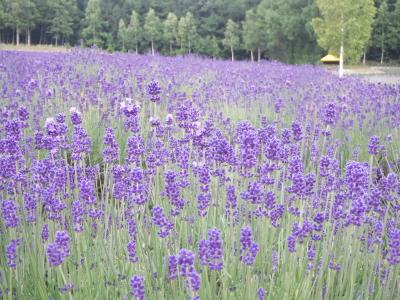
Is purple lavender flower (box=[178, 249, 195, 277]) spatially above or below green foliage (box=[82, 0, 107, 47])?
below

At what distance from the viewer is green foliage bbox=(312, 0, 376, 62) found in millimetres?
22922

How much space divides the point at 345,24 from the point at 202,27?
90.6 ft

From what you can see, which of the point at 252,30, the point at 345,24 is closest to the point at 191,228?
the point at 345,24

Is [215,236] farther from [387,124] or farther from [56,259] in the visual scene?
[387,124]

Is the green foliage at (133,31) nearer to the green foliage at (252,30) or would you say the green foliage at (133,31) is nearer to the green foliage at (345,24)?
the green foliage at (252,30)

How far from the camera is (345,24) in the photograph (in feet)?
74.4

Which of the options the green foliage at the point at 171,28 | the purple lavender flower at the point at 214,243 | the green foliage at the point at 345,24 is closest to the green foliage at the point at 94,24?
the green foliage at the point at 171,28

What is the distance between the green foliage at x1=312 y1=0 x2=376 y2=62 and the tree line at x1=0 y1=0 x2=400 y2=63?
2.57ft

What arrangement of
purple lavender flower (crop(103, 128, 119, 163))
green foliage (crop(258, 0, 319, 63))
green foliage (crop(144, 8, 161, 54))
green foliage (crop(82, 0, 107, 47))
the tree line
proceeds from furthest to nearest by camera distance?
green foliage (crop(82, 0, 107, 47)) < green foliage (crop(144, 8, 161, 54)) < the tree line < green foliage (crop(258, 0, 319, 63)) < purple lavender flower (crop(103, 128, 119, 163))

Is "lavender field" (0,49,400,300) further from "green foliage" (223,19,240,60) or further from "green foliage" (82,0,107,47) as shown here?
"green foliage" (82,0,107,47)

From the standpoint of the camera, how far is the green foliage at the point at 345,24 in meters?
22.9

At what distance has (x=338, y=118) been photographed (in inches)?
249

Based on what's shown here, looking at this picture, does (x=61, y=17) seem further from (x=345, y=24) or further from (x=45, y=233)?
(x=45, y=233)

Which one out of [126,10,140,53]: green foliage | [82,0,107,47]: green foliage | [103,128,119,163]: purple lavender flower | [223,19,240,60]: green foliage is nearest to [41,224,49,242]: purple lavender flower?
[103,128,119,163]: purple lavender flower
